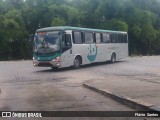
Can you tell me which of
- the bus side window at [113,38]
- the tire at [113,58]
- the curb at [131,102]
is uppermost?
the bus side window at [113,38]

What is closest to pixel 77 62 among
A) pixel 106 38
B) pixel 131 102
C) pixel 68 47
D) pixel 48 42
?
pixel 68 47

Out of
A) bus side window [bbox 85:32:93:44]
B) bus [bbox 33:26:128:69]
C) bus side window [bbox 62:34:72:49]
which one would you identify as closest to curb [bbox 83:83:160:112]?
bus [bbox 33:26:128:69]

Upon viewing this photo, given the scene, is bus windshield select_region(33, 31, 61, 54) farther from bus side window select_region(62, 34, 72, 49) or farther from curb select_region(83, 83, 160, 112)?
curb select_region(83, 83, 160, 112)

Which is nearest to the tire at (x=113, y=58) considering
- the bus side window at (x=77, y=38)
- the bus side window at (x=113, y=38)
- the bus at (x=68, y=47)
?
the bus at (x=68, y=47)

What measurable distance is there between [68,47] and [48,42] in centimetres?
137

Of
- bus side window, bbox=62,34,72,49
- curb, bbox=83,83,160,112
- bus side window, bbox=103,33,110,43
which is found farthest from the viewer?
bus side window, bbox=103,33,110,43

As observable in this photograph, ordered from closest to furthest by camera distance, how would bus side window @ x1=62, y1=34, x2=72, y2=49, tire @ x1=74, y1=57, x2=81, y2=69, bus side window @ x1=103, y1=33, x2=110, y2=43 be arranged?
bus side window @ x1=62, y1=34, x2=72, y2=49
tire @ x1=74, y1=57, x2=81, y2=69
bus side window @ x1=103, y1=33, x2=110, y2=43

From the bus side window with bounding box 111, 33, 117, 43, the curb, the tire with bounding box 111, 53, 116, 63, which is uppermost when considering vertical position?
the bus side window with bounding box 111, 33, 117, 43

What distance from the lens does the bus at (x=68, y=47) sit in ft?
73.0

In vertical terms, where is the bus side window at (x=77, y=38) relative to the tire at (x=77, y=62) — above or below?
above

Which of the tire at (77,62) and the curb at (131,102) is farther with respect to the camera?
the tire at (77,62)

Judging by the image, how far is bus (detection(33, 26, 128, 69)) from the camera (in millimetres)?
22266

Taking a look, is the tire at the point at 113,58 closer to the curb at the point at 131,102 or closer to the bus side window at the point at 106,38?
the bus side window at the point at 106,38

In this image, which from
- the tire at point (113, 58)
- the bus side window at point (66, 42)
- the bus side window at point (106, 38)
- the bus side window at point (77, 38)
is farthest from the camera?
the tire at point (113, 58)
